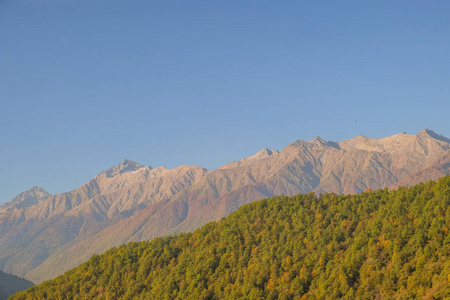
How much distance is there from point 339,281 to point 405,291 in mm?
34002

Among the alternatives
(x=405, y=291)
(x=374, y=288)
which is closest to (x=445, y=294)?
(x=405, y=291)

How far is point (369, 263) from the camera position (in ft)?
655

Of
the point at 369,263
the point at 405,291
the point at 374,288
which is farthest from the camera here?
the point at 369,263

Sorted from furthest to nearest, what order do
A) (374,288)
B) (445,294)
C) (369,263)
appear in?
(369,263) < (374,288) < (445,294)

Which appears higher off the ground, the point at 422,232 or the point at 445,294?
the point at 422,232

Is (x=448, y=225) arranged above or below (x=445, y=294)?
above

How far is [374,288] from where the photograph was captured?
615 feet

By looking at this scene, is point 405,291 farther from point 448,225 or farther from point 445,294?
point 448,225

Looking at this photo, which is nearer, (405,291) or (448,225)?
(405,291)

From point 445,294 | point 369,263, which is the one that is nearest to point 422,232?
point 369,263

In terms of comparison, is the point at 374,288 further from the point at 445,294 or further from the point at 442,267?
the point at 445,294

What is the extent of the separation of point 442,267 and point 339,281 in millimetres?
41527

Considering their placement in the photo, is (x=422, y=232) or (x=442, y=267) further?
(x=422, y=232)

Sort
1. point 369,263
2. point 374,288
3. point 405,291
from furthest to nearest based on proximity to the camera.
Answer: point 369,263 → point 374,288 → point 405,291
